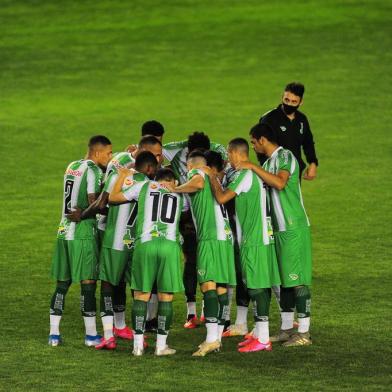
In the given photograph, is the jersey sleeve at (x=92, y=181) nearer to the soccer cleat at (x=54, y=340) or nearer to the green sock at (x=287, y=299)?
the soccer cleat at (x=54, y=340)

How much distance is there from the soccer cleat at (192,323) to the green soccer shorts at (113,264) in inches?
47.7

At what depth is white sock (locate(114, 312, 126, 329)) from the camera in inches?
462

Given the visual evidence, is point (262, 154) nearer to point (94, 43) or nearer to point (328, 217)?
point (328, 217)

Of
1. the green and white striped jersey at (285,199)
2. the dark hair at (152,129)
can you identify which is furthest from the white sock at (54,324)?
the green and white striped jersey at (285,199)

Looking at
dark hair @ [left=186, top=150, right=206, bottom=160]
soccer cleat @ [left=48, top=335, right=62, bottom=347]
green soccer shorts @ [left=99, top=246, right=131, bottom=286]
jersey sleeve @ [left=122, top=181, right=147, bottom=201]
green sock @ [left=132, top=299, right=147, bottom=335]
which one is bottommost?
soccer cleat @ [left=48, top=335, right=62, bottom=347]

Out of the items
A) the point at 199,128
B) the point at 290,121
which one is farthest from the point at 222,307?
the point at 199,128

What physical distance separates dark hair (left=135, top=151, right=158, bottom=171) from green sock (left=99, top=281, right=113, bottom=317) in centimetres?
107

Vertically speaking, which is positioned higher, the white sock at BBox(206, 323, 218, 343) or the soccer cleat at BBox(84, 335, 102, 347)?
the white sock at BBox(206, 323, 218, 343)

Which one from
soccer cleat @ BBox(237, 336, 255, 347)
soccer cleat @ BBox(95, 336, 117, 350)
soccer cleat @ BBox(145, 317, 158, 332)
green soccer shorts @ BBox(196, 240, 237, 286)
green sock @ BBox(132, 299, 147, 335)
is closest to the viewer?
green sock @ BBox(132, 299, 147, 335)

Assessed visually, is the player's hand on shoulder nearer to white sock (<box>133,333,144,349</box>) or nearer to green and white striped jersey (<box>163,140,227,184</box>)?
white sock (<box>133,333,144,349</box>)

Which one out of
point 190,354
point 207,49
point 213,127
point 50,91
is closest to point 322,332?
point 190,354

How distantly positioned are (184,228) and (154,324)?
3.15 ft

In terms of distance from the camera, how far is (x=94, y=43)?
1248 inches

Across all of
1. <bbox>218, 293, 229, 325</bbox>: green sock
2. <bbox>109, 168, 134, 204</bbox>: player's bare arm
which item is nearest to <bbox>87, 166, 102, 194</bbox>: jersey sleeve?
<bbox>109, 168, 134, 204</bbox>: player's bare arm
